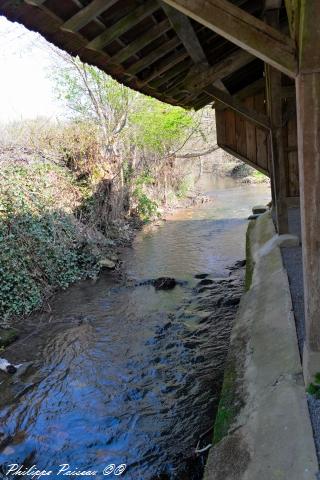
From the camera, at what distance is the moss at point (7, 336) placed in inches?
271

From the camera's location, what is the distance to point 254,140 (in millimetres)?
9461

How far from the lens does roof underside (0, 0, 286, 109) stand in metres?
3.19

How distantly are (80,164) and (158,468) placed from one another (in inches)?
415

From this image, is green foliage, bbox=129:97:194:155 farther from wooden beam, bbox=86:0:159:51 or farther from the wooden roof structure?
wooden beam, bbox=86:0:159:51

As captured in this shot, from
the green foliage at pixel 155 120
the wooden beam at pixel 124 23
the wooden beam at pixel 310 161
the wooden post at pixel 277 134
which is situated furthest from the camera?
the green foliage at pixel 155 120

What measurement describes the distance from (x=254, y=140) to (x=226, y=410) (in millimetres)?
7250

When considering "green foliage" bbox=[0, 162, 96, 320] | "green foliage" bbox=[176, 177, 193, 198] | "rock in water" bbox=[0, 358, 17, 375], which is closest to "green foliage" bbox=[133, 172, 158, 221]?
"green foliage" bbox=[176, 177, 193, 198]

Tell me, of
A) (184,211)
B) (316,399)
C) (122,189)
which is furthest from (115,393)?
(184,211)

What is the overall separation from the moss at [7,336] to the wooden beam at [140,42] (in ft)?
15.8

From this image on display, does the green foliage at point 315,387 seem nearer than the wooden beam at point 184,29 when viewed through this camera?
Yes

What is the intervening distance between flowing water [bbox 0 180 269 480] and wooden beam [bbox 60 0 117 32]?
12.9 ft

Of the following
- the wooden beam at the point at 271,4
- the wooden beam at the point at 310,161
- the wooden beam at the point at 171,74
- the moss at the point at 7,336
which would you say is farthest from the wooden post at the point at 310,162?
the moss at the point at 7,336

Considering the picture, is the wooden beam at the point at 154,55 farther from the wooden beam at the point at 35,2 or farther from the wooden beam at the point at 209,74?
the wooden beam at the point at 35,2

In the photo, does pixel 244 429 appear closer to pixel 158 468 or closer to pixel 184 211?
pixel 158 468
